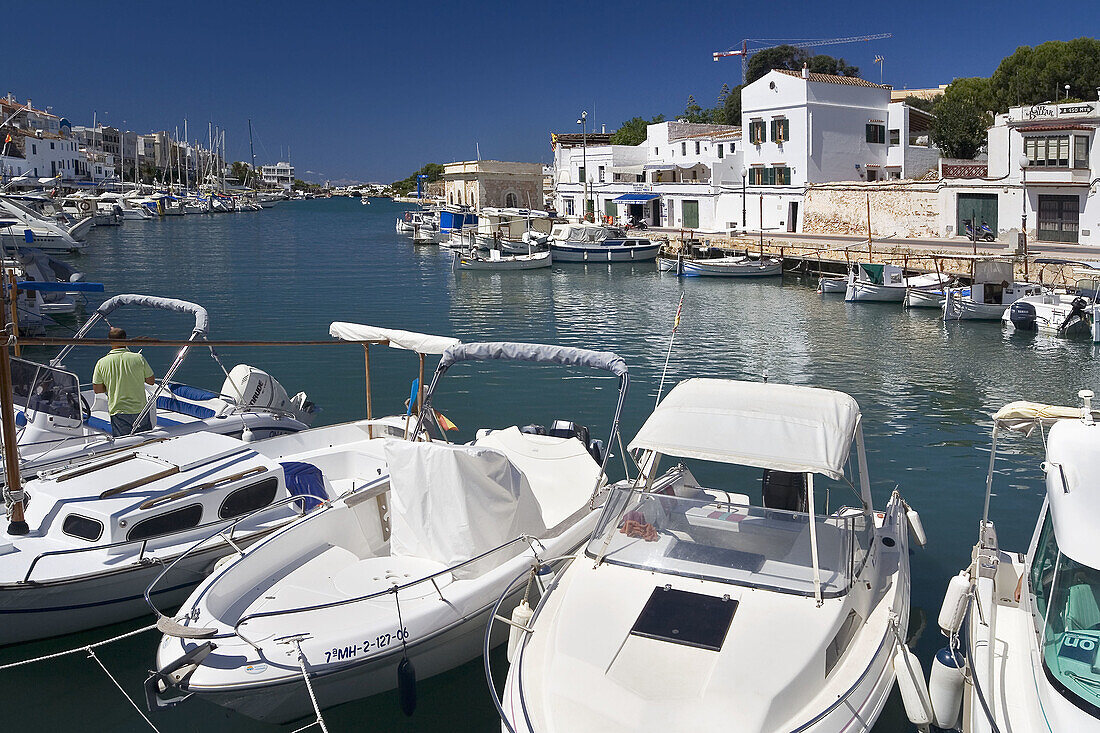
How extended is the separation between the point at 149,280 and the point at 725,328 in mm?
29402

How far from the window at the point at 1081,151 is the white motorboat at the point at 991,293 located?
475 inches

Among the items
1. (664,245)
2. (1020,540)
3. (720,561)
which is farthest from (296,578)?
(664,245)

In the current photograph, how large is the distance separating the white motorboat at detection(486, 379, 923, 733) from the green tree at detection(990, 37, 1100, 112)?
61472 millimetres

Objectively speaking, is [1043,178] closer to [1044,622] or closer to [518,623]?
[1044,622]

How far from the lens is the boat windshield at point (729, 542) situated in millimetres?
7164

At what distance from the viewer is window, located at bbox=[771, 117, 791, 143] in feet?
185

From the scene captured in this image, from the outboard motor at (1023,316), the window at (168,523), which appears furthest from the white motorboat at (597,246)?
the window at (168,523)

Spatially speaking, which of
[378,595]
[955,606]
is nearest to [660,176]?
[378,595]

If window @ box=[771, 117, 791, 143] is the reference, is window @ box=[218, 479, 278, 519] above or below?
below

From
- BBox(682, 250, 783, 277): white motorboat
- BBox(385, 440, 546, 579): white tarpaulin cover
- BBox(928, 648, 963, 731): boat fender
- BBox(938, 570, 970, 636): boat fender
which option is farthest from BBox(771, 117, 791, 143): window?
BBox(928, 648, 963, 731): boat fender

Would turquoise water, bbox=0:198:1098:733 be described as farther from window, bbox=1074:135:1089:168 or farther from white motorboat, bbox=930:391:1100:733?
window, bbox=1074:135:1089:168

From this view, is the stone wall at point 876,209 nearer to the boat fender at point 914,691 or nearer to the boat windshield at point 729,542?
the boat windshield at point 729,542

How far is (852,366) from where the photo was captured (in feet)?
79.7

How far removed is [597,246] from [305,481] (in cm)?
4398
